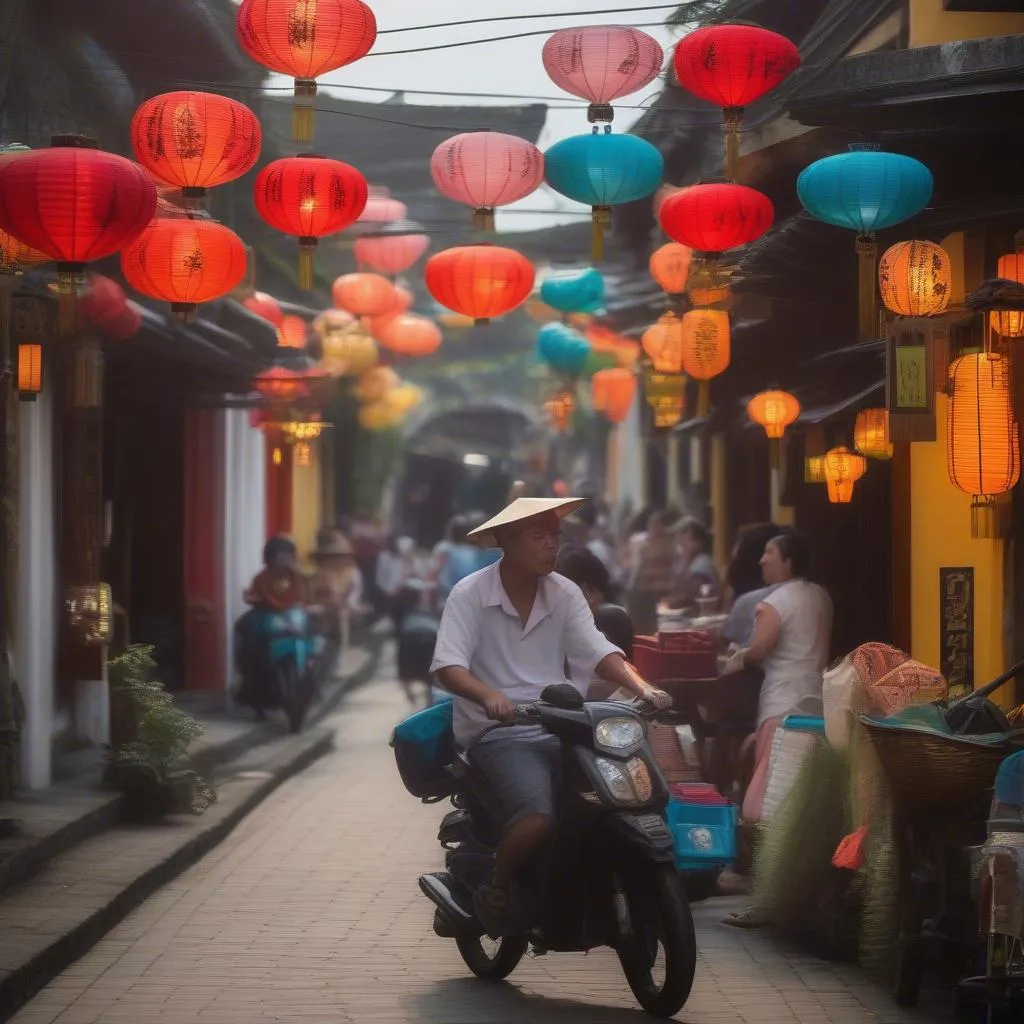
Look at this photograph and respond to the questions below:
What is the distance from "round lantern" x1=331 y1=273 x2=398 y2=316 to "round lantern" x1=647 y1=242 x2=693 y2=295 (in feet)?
15.4

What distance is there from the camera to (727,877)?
1032 cm

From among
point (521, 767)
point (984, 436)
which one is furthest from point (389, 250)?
point (521, 767)

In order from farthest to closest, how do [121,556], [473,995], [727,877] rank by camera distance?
[121,556], [727,877], [473,995]

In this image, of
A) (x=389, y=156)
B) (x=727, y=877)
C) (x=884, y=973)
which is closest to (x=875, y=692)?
(x=884, y=973)

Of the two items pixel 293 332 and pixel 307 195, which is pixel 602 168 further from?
A: pixel 293 332

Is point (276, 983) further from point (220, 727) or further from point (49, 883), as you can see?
point (220, 727)

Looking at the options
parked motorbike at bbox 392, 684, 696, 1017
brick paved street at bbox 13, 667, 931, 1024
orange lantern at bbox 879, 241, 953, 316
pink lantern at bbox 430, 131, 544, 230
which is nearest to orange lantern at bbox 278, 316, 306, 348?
pink lantern at bbox 430, 131, 544, 230

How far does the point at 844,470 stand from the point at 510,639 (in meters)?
6.53

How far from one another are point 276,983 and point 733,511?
50.8 ft

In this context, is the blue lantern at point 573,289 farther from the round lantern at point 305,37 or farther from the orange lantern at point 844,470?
the round lantern at point 305,37

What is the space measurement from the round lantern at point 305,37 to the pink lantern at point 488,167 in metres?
1.39

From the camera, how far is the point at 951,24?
38.1 feet

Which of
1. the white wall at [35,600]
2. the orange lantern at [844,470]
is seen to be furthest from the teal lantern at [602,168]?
the white wall at [35,600]

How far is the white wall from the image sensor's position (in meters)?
12.2
